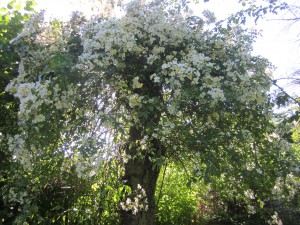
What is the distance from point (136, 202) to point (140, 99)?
89cm

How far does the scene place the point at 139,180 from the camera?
283 cm

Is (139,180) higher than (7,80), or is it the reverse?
(7,80)

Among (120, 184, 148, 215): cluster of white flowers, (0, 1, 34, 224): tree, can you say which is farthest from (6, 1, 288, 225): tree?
(0, 1, 34, 224): tree

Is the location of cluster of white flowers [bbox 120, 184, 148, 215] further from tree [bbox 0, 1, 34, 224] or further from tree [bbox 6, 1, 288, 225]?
tree [bbox 0, 1, 34, 224]

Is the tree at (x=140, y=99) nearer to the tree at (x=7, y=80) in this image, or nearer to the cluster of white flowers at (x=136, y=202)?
the cluster of white flowers at (x=136, y=202)

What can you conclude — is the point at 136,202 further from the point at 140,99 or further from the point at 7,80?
the point at 7,80

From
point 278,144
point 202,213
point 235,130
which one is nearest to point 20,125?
point 235,130

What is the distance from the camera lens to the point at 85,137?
88.9 inches

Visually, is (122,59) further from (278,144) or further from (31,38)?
(278,144)

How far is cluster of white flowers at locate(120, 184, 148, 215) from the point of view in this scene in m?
2.57

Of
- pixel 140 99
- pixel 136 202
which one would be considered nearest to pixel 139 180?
pixel 136 202

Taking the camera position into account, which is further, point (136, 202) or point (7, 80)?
point (7, 80)

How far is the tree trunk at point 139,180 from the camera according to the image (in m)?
2.76

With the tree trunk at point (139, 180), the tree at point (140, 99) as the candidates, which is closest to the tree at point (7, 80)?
the tree at point (140, 99)
